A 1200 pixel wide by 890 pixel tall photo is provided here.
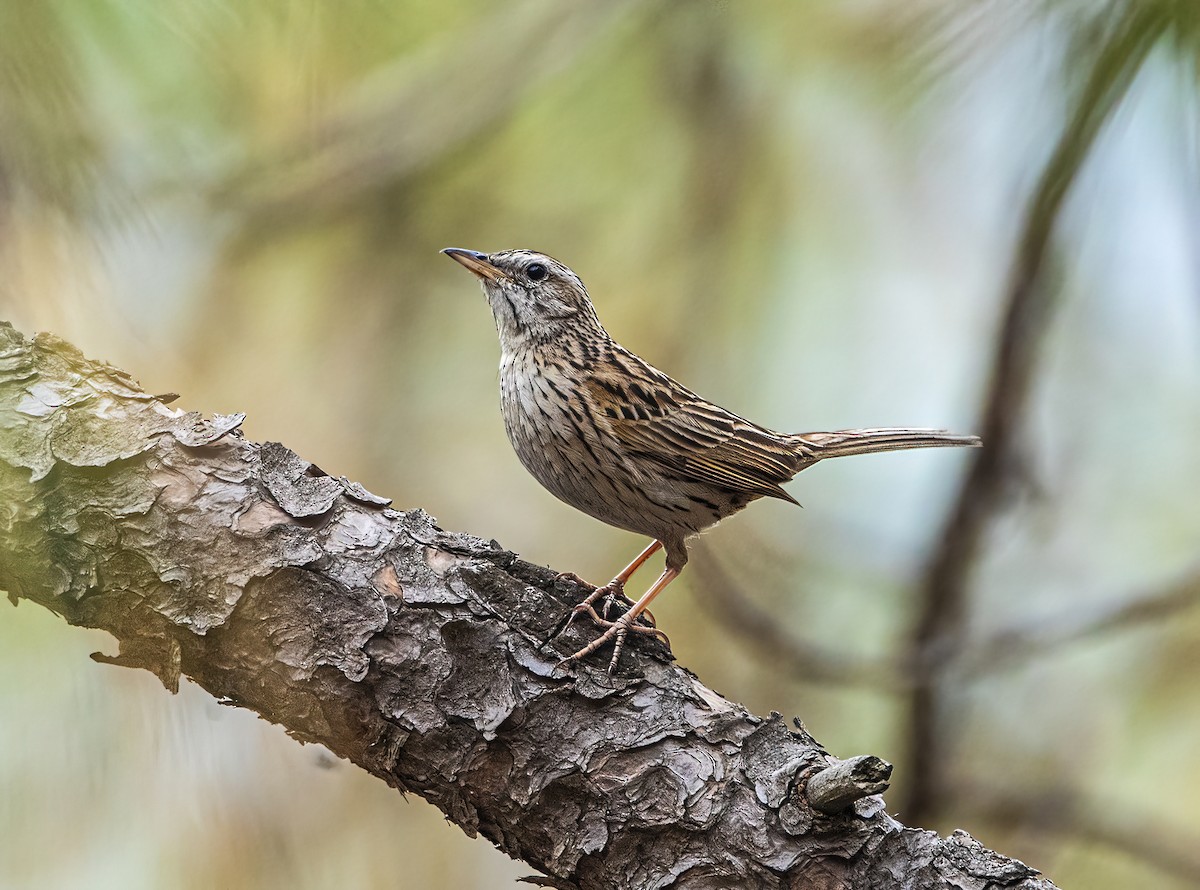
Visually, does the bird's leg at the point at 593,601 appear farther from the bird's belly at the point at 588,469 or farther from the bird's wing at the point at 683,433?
the bird's wing at the point at 683,433

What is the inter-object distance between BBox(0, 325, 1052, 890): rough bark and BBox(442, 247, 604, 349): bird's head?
1929 millimetres

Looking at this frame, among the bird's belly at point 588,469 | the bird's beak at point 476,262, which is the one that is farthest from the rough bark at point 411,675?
the bird's beak at point 476,262

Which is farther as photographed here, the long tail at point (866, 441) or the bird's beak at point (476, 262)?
the long tail at point (866, 441)

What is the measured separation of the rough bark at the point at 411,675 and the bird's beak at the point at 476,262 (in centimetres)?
151

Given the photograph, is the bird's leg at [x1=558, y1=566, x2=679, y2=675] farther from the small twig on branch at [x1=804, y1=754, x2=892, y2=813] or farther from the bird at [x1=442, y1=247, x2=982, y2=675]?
the bird at [x1=442, y1=247, x2=982, y2=675]

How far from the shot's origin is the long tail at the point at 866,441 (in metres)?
4.40

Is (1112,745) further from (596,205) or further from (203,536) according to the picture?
(203,536)

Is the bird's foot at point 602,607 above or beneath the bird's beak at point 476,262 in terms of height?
beneath

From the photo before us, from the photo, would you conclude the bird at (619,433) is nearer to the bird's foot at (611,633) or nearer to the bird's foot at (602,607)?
the bird's foot at (602,607)

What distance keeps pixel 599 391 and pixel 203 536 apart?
2.16 metres

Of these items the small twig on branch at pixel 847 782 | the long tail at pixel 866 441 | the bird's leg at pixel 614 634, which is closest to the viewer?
the small twig on branch at pixel 847 782

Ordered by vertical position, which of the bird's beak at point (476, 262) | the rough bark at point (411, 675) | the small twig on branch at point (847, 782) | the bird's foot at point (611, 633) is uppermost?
the bird's beak at point (476, 262)

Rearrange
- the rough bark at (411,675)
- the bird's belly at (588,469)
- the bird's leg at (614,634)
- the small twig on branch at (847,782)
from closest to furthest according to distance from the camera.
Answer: the small twig on branch at (847,782), the rough bark at (411,675), the bird's leg at (614,634), the bird's belly at (588,469)

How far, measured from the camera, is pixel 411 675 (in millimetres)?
2555
